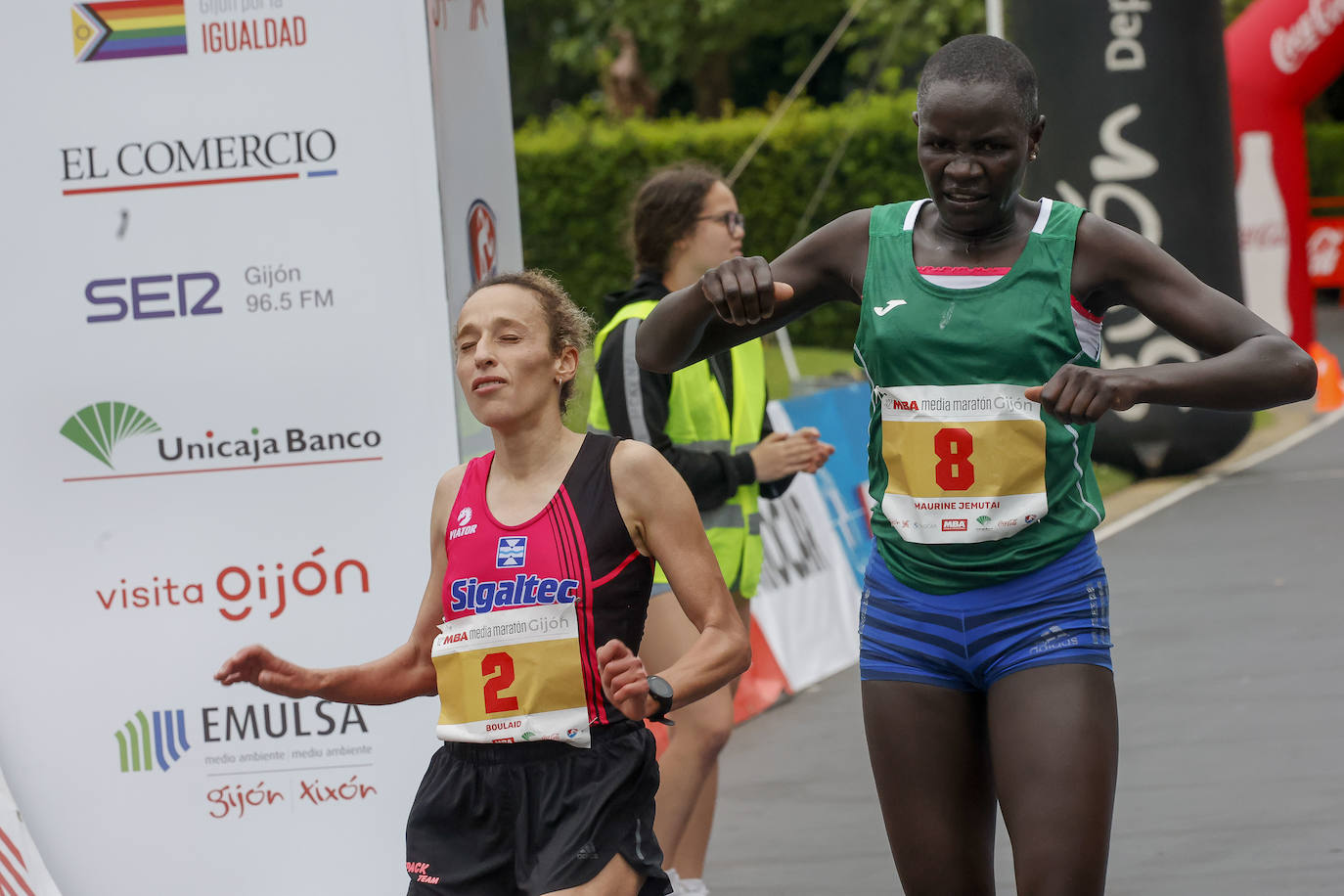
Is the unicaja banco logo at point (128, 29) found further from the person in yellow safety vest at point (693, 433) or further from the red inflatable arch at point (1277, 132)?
the red inflatable arch at point (1277, 132)

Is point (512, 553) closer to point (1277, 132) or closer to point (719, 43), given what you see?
point (1277, 132)

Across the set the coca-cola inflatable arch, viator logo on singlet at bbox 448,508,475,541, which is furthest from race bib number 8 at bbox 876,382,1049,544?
the coca-cola inflatable arch

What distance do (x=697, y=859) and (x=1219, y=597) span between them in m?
5.29

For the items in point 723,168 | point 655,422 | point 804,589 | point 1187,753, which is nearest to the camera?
point 655,422

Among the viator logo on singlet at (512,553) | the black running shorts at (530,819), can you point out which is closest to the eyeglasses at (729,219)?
the viator logo on singlet at (512,553)

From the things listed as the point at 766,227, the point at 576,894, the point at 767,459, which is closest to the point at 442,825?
the point at 576,894

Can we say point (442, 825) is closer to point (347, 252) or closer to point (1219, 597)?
point (347, 252)

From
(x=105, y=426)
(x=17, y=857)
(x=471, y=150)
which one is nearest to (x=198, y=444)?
(x=105, y=426)

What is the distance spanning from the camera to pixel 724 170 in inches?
979

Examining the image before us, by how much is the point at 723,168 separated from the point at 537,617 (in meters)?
22.0

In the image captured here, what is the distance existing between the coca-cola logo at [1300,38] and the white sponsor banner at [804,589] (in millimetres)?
9329

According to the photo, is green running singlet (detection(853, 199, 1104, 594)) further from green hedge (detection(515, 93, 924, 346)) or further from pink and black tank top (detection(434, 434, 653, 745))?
green hedge (detection(515, 93, 924, 346))

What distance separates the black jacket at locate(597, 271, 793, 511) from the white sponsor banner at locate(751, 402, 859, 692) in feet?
10.3

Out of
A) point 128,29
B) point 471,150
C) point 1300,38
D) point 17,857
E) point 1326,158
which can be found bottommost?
point 1326,158
